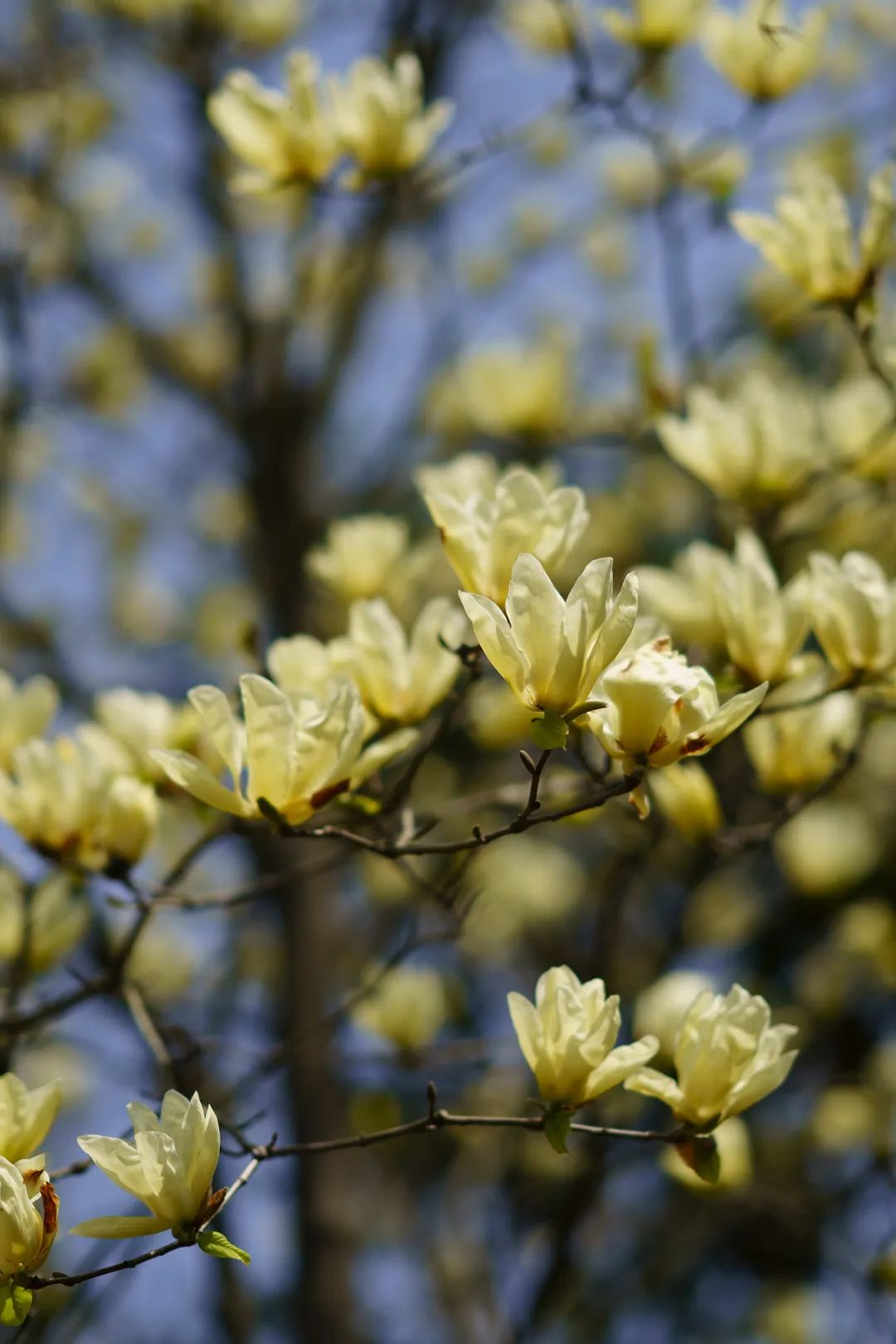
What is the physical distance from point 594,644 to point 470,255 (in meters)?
3.32

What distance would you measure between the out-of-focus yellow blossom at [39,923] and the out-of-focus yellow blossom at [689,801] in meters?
0.62

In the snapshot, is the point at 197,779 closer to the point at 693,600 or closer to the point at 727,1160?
the point at 693,600

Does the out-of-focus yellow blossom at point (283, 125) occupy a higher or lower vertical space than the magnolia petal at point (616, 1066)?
higher

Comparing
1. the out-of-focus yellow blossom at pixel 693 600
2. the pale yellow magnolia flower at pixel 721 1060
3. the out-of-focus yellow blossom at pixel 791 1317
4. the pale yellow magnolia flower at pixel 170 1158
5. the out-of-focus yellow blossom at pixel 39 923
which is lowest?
the out-of-focus yellow blossom at pixel 791 1317

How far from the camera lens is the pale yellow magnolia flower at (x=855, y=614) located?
1165mm

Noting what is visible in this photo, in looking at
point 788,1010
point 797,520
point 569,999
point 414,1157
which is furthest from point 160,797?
point 414,1157

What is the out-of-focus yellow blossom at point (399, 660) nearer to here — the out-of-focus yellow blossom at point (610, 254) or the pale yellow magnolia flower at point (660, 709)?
the pale yellow magnolia flower at point (660, 709)

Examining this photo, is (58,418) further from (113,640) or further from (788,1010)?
(788,1010)

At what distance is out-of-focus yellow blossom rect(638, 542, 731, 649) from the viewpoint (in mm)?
1295

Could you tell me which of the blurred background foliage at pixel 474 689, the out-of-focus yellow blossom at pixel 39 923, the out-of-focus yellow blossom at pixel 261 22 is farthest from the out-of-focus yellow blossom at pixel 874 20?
the out-of-focus yellow blossom at pixel 39 923

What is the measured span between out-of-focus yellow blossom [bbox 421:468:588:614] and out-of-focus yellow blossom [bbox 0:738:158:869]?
39 cm

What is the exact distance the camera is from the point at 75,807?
122 centimetres

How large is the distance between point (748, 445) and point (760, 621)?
37 cm

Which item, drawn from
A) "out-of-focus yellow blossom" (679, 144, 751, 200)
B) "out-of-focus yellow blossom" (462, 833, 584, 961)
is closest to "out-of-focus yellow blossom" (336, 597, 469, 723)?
"out-of-focus yellow blossom" (679, 144, 751, 200)
